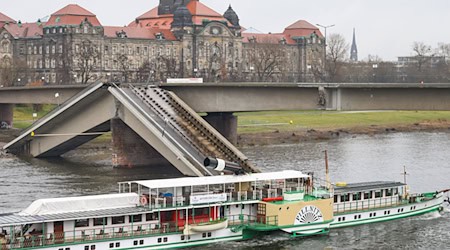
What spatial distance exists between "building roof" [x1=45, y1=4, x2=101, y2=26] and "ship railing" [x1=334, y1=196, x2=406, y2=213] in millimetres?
130057

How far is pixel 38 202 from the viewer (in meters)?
46.0

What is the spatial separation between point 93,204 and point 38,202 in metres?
2.76

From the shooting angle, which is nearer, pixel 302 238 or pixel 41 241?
pixel 41 241

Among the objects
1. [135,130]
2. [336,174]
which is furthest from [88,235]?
[135,130]

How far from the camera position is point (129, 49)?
188 meters

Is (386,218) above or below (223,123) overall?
below

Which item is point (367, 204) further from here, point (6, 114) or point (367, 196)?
point (6, 114)

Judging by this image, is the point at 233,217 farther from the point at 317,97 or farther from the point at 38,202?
the point at 317,97

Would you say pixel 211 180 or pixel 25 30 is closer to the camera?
pixel 211 180

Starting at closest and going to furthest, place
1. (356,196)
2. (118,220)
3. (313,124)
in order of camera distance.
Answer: (118,220) → (356,196) → (313,124)

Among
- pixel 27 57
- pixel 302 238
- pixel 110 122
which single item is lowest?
pixel 302 238

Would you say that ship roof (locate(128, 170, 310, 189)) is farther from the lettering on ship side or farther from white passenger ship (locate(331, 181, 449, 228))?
white passenger ship (locate(331, 181, 449, 228))

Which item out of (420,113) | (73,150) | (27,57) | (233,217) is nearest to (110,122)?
(73,150)

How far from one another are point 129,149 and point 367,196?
91.6ft
